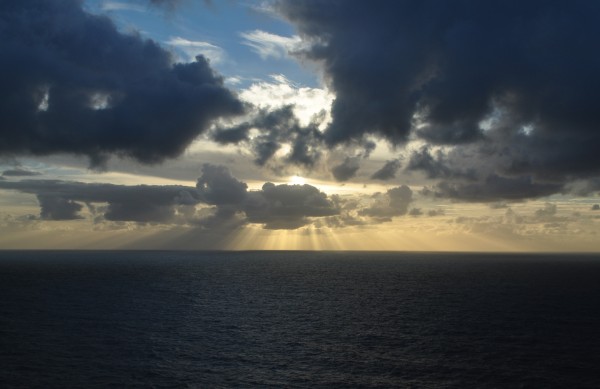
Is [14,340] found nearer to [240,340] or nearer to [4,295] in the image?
[240,340]

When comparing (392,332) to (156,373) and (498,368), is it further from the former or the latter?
(156,373)

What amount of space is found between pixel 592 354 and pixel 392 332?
105ft

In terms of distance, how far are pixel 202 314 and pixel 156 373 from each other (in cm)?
4881

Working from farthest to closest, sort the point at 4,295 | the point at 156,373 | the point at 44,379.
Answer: the point at 4,295 < the point at 156,373 < the point at 44,379

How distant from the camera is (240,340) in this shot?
78.8 meters

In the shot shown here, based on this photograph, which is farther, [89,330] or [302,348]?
[89,330]

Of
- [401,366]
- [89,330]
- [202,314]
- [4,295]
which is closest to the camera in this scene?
[401,366]

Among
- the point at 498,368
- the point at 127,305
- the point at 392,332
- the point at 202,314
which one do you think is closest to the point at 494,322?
the point at 392,332

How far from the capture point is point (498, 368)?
6191 centimetres

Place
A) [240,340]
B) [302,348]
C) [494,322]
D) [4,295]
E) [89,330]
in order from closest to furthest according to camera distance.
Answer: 1. [302,348]
2. [240,340]
3. [89,330]
4. [494,322]
5. [4,295]

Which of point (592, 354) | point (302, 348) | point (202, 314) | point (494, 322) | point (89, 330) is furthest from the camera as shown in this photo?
point (202, 314)

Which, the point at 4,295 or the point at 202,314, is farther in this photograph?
the point at 4,295

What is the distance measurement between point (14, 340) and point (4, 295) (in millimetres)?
78733

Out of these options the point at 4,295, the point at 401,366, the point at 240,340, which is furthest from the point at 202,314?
the point at 4,295
